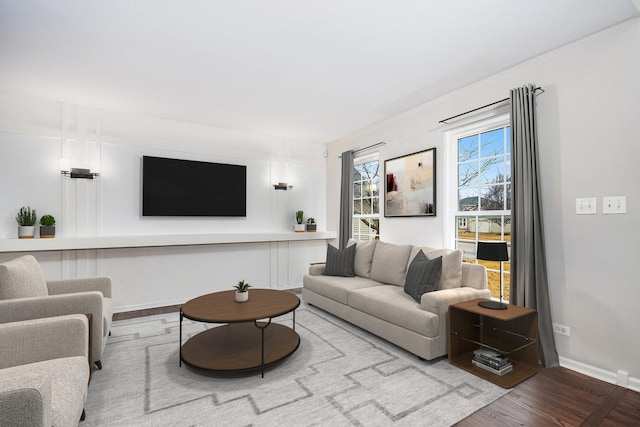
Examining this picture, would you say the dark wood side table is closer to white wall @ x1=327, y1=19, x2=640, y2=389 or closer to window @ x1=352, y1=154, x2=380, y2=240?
white wall @ x1=327, y1=19, x2=640, y2=389

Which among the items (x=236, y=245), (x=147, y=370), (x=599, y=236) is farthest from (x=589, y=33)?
(x=236, y=245)

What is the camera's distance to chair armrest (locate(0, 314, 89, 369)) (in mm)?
1651

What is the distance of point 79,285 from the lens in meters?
2.84

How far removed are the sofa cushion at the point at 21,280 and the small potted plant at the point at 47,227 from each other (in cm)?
120

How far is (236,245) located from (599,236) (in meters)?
4.23

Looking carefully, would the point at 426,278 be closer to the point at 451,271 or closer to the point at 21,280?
the point at 451,271

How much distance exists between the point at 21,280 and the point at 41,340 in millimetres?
791

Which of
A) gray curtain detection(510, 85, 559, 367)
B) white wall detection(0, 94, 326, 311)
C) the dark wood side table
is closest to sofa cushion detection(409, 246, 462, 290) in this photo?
the dark wood side table

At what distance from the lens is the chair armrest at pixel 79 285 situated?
8.99 feet

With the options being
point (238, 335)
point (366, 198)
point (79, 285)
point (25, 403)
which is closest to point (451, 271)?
point (238, 335)

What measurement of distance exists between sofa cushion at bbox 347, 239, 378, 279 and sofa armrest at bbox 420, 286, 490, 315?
1279mm

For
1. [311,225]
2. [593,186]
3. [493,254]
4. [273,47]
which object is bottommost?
[493,254]

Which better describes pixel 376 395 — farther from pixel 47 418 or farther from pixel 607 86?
pixel 607 86

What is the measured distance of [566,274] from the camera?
8.28ft
